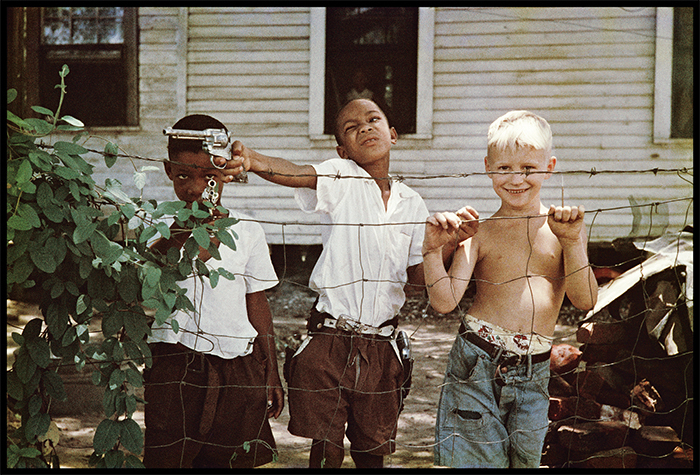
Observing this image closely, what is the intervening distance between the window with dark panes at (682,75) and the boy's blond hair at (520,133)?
481 cm

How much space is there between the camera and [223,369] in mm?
2248

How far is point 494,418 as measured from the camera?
2.06m

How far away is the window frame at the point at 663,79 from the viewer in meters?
5.92

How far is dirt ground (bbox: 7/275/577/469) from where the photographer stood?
3268mm

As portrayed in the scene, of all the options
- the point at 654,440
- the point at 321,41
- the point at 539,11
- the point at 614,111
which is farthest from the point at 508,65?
the point at 654,440

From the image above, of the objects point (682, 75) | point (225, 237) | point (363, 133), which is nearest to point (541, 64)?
point (682, 75)

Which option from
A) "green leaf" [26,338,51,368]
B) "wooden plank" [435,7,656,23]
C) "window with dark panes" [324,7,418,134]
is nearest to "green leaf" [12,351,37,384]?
"green leaf" [26,338,51,368]

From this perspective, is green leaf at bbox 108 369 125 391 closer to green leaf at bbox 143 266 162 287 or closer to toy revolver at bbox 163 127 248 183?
green leaf at bbox 143 266 162 287

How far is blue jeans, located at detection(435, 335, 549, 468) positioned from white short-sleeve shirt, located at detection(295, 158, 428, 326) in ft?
1.27

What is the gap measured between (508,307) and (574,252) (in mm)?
291

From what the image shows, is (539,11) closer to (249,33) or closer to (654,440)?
(249,33)

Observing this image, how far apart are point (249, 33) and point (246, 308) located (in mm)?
4881

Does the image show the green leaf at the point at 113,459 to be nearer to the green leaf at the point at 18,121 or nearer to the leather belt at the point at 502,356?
the green leaf at the point at 18,121

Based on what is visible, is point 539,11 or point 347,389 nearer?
point 347,389
